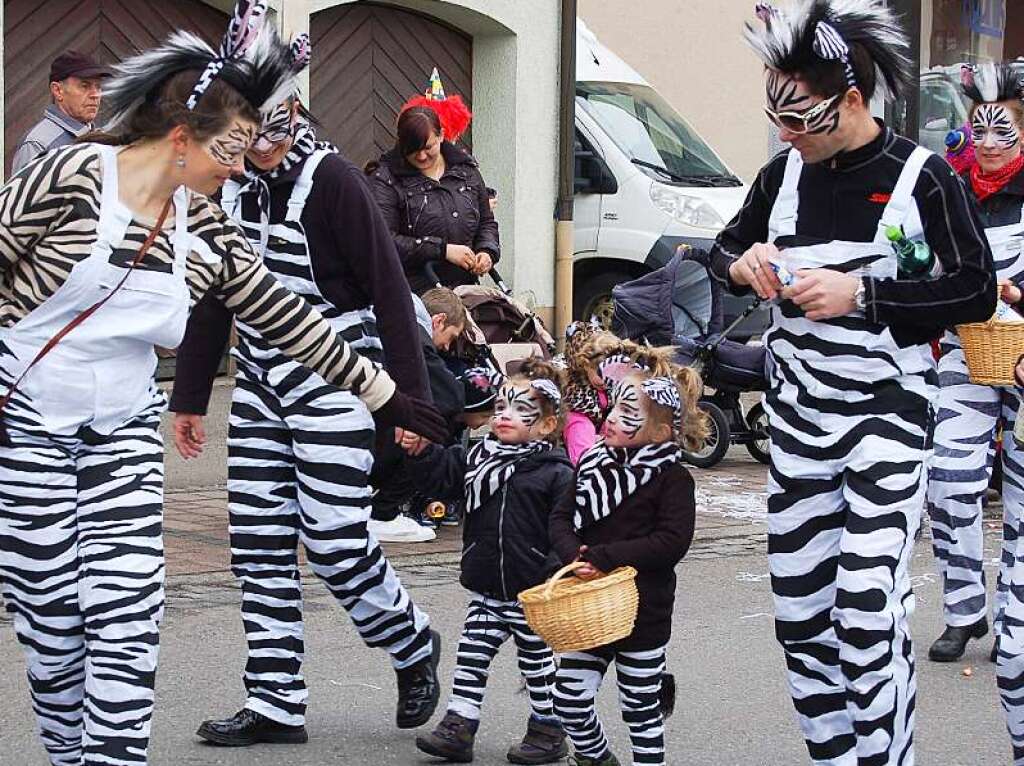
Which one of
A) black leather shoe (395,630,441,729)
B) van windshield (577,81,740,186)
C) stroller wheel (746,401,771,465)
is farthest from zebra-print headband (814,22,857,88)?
van windshield (577,81,740,186)

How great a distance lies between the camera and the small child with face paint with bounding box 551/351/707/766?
515 centimetres

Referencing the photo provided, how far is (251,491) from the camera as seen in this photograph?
567 cm

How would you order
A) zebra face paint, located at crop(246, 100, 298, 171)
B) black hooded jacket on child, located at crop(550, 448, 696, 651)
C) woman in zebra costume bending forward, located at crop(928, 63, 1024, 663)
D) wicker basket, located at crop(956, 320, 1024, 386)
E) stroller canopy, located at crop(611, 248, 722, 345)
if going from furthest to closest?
stroller canopy, located at crop(611, 248, 722, 345)
woman in zebra costume bending forward, located at crop(928, 63, 1024, 663)
wicker basket, located at crop(956, 320, 1024, 386)
zebra face paint, located at crop(246, 100, 298, 171)
black hooded jacket on child, located at crop(550, 448, 696, 651)

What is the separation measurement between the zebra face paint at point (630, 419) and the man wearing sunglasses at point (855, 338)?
1.96ft

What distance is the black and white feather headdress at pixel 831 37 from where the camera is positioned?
15.1 feet

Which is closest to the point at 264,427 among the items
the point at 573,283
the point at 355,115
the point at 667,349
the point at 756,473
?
the point at 667,349

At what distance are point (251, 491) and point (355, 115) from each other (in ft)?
30.2

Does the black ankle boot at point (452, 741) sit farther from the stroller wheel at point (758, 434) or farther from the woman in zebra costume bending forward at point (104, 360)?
the stroller wheel at point (758, 434)

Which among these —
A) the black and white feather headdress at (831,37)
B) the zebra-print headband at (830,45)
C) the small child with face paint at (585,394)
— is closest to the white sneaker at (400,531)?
the small child with face paint at (585,394)

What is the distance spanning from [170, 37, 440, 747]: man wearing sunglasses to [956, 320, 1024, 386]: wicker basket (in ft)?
7.22

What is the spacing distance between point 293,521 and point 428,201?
14.3 feet

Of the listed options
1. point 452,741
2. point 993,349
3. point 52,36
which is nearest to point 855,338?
point 452,741

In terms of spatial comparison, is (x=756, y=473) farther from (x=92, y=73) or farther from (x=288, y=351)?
(x=288, y=351)

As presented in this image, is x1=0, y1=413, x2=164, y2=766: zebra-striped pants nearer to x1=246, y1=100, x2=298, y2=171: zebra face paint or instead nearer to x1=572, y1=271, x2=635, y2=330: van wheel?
x1=246, y1=100, x2=298, y2=171: zebra face paint
